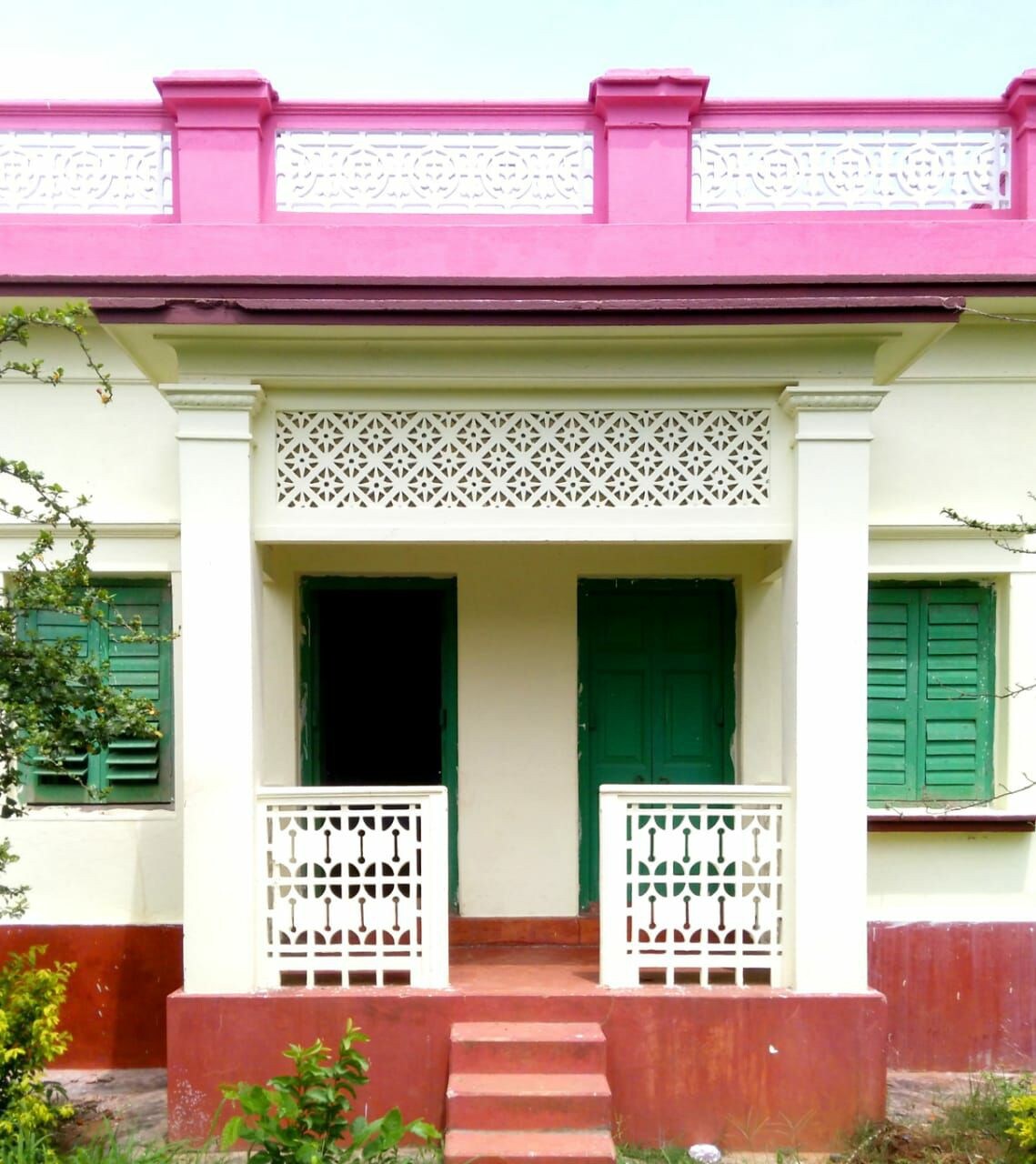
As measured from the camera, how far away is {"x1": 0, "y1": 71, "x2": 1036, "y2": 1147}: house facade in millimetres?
4664

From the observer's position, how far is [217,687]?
4.70 metres

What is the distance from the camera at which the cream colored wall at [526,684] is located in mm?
6027

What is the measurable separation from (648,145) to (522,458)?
2.49m

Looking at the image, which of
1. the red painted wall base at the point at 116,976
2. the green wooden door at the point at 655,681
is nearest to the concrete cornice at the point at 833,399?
the green wooden door at the point at 655,681

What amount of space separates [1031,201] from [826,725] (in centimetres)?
347

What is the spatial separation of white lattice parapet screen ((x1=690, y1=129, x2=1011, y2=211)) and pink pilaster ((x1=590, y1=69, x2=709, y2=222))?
15 cm

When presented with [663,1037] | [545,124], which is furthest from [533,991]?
[545,124]

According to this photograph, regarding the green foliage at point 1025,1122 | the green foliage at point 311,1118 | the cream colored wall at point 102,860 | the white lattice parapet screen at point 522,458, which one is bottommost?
the green foliage at point 1025,1122

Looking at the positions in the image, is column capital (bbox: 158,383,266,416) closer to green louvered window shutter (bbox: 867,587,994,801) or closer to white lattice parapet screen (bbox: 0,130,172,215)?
white lattice parapet screen (bbox: 0,130,172,215)

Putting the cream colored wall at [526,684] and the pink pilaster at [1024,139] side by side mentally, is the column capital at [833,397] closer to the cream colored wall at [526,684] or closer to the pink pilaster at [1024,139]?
the cream colored wall at [526,684]

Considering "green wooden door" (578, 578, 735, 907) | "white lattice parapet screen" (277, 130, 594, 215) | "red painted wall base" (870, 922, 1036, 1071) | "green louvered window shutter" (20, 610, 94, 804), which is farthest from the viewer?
"green wooden door" (578, 578, 735, 907)

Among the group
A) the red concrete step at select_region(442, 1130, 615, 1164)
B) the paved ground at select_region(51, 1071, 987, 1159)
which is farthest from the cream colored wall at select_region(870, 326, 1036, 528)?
the red concrete step at select_region(442, 1130, 615, 1164)

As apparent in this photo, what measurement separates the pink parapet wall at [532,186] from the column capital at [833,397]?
1471mm

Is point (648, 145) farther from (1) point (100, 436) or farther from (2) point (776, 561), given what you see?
(1) point (100, 436)
